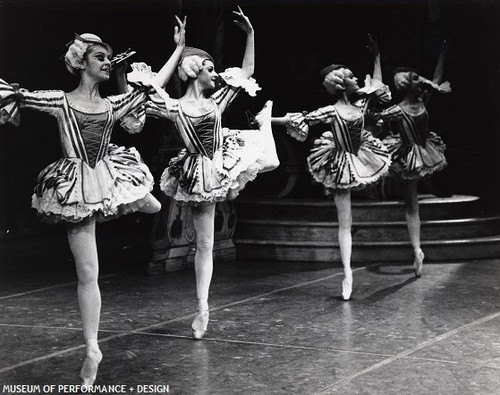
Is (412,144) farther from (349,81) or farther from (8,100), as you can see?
(8,100)

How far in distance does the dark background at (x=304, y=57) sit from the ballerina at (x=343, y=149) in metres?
3.90

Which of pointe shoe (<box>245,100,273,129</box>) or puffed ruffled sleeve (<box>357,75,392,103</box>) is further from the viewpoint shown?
puffed ruffled sleeve (<box>357,75,392,103</box>)

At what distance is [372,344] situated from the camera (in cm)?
580

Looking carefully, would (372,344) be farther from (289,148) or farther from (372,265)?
(289,148)

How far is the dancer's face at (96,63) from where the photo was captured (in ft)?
16.5

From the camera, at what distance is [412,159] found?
27.5 feet

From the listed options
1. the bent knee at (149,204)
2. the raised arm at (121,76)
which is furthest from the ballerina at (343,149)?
the bent knee at (149,204)

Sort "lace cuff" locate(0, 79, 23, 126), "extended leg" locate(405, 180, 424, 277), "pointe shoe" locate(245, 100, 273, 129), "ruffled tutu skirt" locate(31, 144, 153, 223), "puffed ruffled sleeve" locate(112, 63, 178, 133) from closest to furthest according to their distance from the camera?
"lace cuff" locate(0, 79, 23, 126), "ruffled tutu skirt" locate(31, 144, 153, 223), "puffed ruffled sleeve" locate(112, 63, 178, 133), "pointe shoe" locate(245, 100, 273, 129), "extended leg" locate(405, 180, 424, 277)

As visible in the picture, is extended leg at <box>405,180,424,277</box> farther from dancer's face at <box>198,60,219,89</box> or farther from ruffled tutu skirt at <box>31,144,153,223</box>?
ruffled tutu skirt at <box>31,144,153,223</box>

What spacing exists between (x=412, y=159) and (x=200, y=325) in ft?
10.5

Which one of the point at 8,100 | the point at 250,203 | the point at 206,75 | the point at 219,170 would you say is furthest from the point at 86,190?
Answer: the point at 250,203

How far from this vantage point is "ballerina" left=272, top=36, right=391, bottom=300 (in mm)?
7262

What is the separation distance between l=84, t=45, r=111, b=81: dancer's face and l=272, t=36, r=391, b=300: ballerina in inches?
89.2

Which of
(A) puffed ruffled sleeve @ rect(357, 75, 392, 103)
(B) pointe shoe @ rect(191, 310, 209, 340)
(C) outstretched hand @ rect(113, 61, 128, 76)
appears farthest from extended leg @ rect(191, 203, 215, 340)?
(A) puffed ruffled sleeve @ rect(357, 75, 392, 103)
